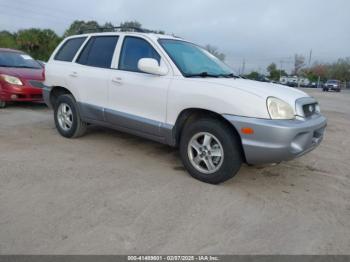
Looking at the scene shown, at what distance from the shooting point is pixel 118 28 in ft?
17.1

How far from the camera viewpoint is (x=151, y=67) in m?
4.16

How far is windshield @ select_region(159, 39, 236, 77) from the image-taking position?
4384 mm

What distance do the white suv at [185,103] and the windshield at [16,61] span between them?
4.10 m

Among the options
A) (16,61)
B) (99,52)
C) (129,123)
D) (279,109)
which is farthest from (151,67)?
(16,61)

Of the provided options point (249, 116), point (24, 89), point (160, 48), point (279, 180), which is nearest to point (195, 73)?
point (160, 48)

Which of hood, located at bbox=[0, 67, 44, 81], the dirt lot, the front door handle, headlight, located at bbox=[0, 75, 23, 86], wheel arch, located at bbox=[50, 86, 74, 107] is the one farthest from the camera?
hood, located at bbox=[0, 67, 44, 81]

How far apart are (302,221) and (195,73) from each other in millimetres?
2233

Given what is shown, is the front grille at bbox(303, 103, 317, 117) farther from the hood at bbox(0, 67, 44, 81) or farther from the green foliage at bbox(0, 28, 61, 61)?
the green foliage at bbox(0, 28, 61, 61)

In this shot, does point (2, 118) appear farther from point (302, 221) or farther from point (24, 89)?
point (302, 221)

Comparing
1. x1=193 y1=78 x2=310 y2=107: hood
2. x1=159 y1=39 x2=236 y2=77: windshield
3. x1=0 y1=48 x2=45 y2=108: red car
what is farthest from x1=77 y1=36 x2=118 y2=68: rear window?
x1=0 y1=48 x2=45 y2=108: red car

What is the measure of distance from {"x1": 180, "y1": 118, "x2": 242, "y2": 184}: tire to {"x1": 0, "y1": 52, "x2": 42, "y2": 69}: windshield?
272 inches

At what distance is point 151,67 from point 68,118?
92.2 inches

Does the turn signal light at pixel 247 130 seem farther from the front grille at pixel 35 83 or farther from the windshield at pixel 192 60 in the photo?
the front grille at pixel 35 83

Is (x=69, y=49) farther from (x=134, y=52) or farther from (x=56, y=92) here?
(x=134, y=52)
